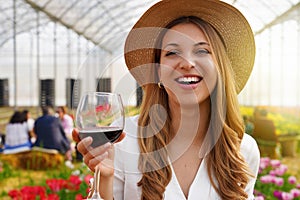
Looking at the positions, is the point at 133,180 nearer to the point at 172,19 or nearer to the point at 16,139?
the point at 172,19

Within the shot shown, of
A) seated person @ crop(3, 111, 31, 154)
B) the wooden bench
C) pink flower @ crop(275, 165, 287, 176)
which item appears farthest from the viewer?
seated person @ crop(3, 111, 31, 154)

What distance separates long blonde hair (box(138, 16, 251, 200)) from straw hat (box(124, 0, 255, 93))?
0.03m

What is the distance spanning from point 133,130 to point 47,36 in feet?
44.3

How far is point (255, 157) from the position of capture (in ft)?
5.03

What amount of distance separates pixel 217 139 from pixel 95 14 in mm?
10824

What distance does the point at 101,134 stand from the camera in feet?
3.43

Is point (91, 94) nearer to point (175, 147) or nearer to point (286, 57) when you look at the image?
point (175, 147)

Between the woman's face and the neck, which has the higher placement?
the woman's face

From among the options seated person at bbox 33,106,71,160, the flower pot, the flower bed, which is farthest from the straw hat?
the flower pot

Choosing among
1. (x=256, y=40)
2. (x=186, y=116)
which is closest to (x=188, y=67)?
(x=186, y=116)

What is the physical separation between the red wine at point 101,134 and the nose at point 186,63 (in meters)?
0.32

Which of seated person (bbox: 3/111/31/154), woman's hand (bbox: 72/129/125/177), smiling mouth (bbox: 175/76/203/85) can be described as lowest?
seated person (bbox: 3/111/31/154)

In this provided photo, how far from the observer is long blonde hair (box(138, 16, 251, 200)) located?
4.62 feet

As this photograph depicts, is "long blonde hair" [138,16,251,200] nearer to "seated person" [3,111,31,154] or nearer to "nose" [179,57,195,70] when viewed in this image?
Result: "nose" [179,57,195,70]
